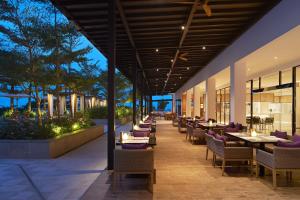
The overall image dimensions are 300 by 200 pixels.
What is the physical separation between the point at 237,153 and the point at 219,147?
0.44 m

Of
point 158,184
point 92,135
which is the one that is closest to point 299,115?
point 158,184

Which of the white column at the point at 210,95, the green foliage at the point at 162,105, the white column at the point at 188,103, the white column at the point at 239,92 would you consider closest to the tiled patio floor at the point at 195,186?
the white column at the point at 239,92

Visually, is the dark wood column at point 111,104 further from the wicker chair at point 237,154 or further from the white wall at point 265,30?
the white wall at point 265,30

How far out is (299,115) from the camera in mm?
10961

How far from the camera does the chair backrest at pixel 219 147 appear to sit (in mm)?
6623

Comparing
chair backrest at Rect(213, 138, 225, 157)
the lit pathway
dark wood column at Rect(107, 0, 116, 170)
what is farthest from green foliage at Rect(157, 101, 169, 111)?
dark wood column at Rect(107, 0, 116, 170)

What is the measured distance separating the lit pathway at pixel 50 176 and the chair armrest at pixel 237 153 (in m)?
2.88

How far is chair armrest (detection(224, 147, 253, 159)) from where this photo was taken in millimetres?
6500

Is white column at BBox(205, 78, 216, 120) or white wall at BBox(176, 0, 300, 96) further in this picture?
white column at BBox(205, 78, 216, 120)

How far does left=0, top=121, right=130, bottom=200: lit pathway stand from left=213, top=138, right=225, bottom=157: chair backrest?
2.75 meters

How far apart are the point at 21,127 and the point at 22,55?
3312 millimetres

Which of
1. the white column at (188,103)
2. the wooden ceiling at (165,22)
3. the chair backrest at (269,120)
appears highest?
the wooden ceiling at (165,22)

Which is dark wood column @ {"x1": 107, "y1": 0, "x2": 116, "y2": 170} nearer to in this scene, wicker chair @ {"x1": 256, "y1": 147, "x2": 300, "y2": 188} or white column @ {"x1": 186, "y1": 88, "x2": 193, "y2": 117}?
→ wicker chair @ {"x1": 256, "y1": 147, "x2": 300, "y2": 188}

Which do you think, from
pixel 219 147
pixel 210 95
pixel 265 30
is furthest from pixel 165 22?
pixel 210 95
